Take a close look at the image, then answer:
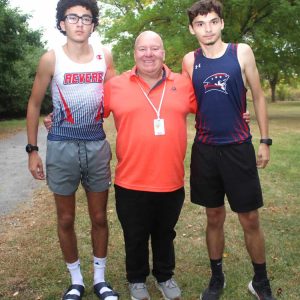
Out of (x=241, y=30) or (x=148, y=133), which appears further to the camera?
(x=241, y=30)

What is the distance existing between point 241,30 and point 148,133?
74.8 feet

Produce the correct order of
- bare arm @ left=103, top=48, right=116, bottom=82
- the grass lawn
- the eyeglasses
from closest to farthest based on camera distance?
the eyeglasses, bare arm @ left=103, top=48, right=116, bottom=82, the grass lawn

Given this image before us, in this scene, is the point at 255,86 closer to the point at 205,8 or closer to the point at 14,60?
the point at 205,8

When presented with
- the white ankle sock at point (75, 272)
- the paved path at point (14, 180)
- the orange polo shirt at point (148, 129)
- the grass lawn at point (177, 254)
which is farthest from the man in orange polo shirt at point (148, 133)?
the paved path at point (14, 180)

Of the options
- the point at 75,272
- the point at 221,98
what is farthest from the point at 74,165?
the point at 221,98

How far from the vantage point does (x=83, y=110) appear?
3.36m

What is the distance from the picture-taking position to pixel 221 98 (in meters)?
3.28

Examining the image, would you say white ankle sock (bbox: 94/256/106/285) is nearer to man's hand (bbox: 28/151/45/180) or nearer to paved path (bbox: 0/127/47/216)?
man's hand (bbox: 28/151/45/180)

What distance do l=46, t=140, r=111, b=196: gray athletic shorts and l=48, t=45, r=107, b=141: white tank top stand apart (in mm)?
62

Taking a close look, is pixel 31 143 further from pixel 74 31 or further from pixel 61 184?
pixel 74 31

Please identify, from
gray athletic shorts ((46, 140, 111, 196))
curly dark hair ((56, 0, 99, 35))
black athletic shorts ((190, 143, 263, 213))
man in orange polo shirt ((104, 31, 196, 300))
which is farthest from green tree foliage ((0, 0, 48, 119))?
black athletic shorts ((190, 143, 263, 213))

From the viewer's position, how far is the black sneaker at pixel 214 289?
11.9 ft

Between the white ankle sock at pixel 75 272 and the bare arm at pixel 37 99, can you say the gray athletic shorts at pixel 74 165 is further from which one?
the white ankle sock at pixel 75 272

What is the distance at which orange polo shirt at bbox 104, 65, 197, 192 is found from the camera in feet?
10.6
